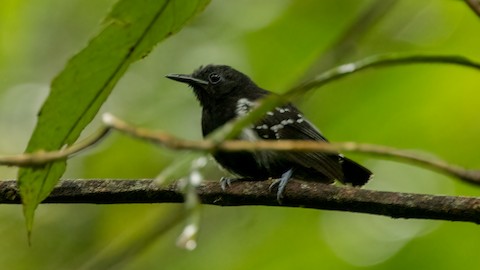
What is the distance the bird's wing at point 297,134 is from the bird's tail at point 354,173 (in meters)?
0.08

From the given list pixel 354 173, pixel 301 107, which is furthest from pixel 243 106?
pixel 301 107

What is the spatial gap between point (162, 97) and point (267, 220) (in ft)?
4.32

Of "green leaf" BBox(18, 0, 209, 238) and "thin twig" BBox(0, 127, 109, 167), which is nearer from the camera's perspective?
"thin twig" BBox(0, 127, 109, 167)

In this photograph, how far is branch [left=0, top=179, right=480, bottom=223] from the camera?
2234 mm

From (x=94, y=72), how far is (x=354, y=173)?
2.77m

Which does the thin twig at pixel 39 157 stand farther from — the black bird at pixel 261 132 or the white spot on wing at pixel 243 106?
the white spot on wing at pixel 243 106

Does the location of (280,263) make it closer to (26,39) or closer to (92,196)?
(92,196)

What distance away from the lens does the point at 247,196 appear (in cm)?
268

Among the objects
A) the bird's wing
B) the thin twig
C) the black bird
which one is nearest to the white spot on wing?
the black bird

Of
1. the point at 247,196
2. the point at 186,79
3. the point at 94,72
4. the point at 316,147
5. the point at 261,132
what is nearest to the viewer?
the point at 316,147

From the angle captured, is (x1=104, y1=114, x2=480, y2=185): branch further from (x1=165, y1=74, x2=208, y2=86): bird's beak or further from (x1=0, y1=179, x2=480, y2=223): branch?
(x1=165, y1=74, x2=208, y2=86): bird's beak

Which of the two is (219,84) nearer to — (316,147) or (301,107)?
(301,107)

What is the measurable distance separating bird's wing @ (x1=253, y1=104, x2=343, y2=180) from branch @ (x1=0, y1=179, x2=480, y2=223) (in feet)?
4.37

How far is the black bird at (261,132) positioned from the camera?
4223 millimetres
